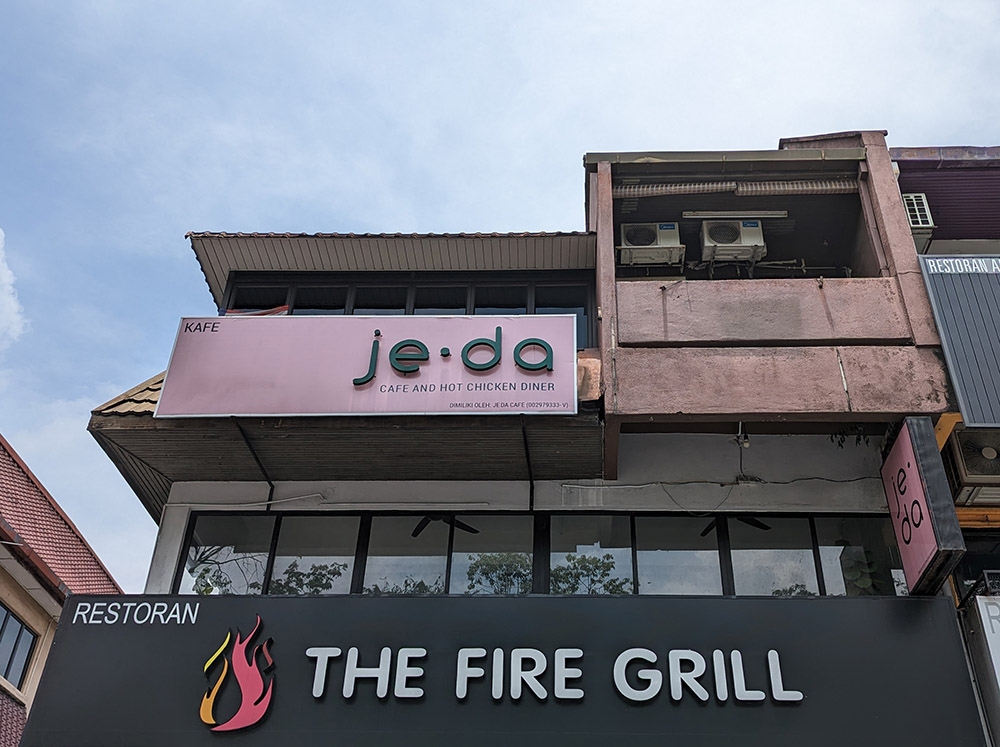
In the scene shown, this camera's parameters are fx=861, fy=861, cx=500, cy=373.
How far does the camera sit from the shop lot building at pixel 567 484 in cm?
838

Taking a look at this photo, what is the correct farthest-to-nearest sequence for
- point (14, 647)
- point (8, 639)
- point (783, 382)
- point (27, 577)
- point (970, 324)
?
point (14, 647) < point (8, 639) < point (27, 577) < point (970, 324) < point (783, 382)

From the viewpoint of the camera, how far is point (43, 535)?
15859 millimetres

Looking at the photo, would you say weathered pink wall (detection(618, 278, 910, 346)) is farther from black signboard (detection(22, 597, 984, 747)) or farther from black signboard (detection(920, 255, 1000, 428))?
black signboard (detection(22, 597, 984, 747))

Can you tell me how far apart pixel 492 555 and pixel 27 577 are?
9.67 m

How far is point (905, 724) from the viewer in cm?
806

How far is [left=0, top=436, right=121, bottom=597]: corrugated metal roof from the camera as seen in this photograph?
14812mm

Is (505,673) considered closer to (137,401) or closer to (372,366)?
(372,366)

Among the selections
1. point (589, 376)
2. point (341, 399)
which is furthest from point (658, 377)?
point (341, 399)

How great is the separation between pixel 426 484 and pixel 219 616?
9.54 ft

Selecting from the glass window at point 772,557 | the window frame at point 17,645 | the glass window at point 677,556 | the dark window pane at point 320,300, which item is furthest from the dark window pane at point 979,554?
the window frame at point 17,645

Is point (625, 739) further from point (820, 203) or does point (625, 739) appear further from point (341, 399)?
point (820, 203)

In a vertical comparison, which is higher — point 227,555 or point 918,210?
point 918,210

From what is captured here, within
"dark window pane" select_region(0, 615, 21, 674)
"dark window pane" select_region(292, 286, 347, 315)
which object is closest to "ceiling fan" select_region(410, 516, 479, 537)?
"dark window pane" select_region(292, 286, 347, 315)

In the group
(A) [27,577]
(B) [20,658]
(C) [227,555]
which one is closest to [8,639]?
(B) [20,658]
